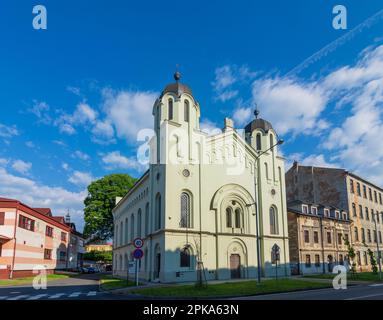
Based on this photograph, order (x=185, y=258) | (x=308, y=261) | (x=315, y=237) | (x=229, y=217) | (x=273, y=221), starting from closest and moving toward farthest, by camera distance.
Answer: 1. (x=185, y=258)
2. (x=229, y=217)
3. (x=273, y=221)
4. (x=308, y=261)
5. (x=315, y=237)

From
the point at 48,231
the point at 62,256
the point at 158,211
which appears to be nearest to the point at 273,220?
the point at 158,211

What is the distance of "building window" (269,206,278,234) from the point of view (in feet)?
118

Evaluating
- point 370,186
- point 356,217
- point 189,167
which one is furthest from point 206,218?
point 370,186

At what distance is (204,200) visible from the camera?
31234 millimetres

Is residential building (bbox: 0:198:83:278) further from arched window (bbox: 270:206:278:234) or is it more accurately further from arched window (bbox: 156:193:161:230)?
arched window (bbox: 270:206:278:234)

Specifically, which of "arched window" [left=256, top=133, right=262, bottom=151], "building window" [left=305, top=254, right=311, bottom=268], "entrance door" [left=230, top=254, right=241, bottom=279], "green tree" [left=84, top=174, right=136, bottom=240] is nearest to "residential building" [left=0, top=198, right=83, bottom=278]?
"green tree" [left=84, top=174, right=136, bottom=240]

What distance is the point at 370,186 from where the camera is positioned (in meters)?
57.4

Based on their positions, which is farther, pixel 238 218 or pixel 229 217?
pixel 238 218

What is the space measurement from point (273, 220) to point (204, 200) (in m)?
9.23

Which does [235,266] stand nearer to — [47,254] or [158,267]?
[158,267]

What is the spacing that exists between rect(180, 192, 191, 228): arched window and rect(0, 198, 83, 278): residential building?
63.9ft

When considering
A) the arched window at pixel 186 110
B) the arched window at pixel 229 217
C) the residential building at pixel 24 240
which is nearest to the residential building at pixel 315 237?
the arched window at pixel 229 217

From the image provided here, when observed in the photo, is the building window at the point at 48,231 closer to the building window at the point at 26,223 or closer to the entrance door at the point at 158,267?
the building window at the point at 26,223

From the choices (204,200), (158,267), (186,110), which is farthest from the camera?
(186,110)
